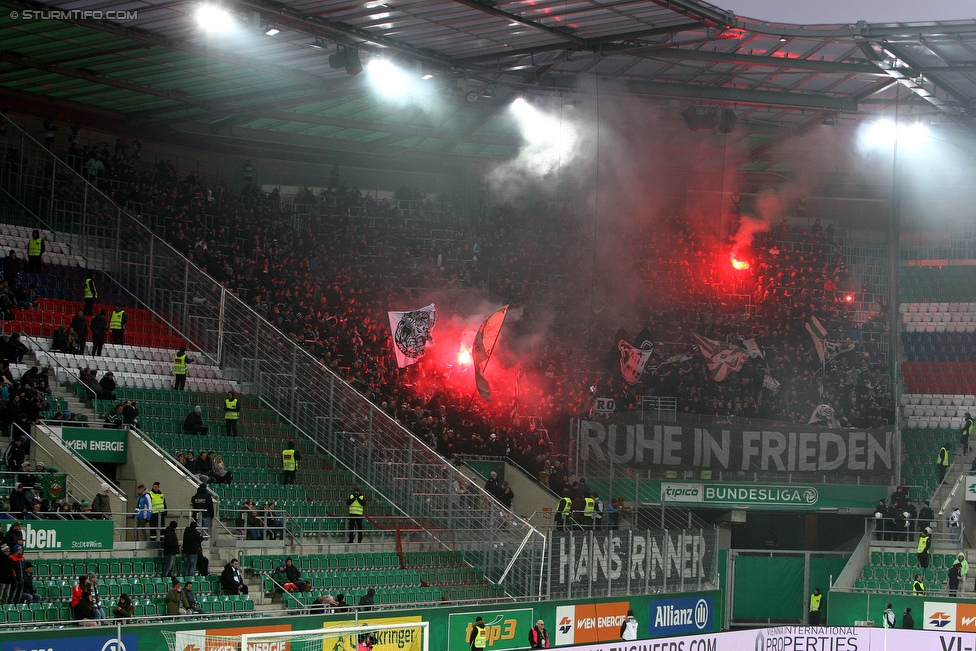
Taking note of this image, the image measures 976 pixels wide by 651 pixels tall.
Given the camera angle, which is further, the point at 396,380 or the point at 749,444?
the point at 749,444

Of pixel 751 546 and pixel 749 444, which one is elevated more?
pixel 749 444

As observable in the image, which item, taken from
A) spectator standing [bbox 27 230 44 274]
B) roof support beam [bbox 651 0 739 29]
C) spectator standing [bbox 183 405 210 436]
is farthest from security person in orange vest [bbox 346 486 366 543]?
roof support beam [bbox 651 0 739 29]

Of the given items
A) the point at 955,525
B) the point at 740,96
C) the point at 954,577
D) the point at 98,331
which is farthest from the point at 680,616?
the point at 740,96

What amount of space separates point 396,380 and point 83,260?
7.73m

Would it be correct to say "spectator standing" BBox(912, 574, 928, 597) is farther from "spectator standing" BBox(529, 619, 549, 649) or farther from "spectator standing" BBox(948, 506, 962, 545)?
"spectator standing" BBox(529, 619, 549, 649)

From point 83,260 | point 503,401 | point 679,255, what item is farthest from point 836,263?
point 83,260

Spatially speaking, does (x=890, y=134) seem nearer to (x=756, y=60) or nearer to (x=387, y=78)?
(x=756, y=60)

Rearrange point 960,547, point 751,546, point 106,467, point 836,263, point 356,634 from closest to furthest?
point 356,634 < point 106,467 < point 960,547 < point 751,546 < point 836,263

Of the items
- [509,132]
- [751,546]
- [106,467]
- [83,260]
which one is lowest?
[751,546]

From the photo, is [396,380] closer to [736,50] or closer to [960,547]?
[736,50]

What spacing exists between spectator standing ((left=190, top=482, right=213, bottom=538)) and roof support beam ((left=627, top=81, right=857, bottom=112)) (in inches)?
682

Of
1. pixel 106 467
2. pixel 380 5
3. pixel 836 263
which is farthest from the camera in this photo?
pixel 836 263

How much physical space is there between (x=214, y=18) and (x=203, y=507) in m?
10.3

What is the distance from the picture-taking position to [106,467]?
73.6 feet
